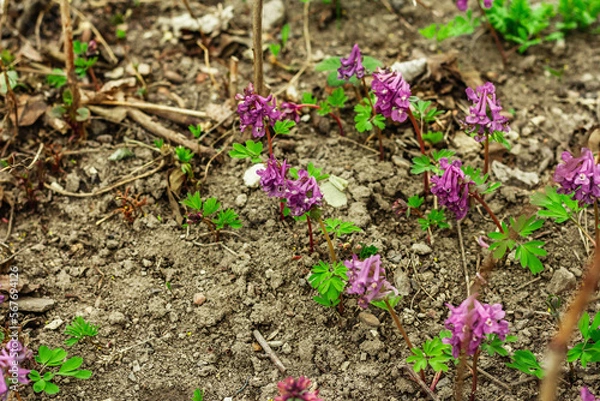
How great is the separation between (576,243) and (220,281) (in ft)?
6.91

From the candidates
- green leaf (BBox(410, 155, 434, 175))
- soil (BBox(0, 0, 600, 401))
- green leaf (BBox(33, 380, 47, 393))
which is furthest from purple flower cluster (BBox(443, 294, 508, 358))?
green leaf (BBox(33, 380, 47, 393))

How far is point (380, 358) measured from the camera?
10.8ft

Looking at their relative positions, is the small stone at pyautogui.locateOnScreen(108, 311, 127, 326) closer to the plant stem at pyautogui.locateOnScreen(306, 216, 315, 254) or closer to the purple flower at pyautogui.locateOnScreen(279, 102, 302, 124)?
the plant stem at pyautogui.locateOnScreen(306, 216, 315, 254)

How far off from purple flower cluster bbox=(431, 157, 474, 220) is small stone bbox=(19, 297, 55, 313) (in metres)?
2.20

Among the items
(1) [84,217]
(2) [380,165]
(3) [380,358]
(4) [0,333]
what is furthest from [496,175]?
(4) [0,333]

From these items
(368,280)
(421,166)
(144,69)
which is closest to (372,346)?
(368,280)

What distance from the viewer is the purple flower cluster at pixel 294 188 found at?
316cm

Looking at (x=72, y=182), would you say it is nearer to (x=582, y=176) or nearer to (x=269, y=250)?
(x=269, y=250)

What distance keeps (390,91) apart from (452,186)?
0.62m

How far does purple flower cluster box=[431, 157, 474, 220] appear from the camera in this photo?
3.33 metres

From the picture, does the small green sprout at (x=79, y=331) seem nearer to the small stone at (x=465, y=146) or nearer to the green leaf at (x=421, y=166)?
the green leaf at (x=421, y=166)

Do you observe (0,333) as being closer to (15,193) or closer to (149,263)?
(149,263)

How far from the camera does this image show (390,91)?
347 cm

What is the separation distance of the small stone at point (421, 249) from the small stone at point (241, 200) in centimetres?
105
